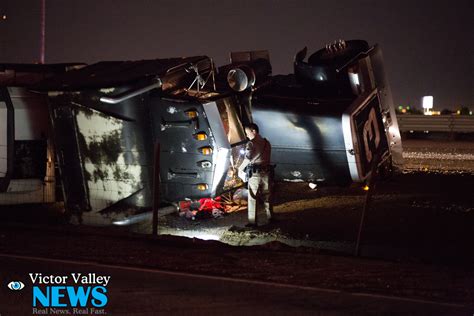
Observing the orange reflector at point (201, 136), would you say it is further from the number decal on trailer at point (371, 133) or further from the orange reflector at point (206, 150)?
the number decal on trailer at point (371, 133)

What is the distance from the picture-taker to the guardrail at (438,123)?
3256 centimetres

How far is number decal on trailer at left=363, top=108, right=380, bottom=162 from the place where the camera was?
1080 cm

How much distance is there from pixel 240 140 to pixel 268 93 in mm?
1068

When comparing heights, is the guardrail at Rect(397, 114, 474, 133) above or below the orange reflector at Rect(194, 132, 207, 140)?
below

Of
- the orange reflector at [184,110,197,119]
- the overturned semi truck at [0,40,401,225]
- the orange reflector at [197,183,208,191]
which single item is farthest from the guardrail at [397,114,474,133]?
the orange reflector at [184,110,197,119]

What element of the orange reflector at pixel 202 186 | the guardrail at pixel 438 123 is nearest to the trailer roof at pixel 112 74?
the orange reflector at pixel 202 186

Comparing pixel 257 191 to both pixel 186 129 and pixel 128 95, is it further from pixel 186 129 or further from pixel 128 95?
pixel 128 95

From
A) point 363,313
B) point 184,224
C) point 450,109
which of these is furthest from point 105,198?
point 450,109

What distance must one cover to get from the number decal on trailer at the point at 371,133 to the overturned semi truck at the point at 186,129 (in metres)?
0.02

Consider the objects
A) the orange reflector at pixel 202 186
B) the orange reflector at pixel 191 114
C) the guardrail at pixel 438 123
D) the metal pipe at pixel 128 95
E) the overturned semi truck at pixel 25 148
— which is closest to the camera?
the metal pipe at pixel 128 95

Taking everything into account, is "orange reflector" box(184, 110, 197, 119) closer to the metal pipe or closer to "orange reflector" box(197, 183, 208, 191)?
the metal pipe

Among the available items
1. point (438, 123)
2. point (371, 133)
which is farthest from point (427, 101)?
point (371, 133)

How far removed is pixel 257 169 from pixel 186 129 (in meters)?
1.28

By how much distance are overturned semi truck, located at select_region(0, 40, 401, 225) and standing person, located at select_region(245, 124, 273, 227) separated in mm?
404
